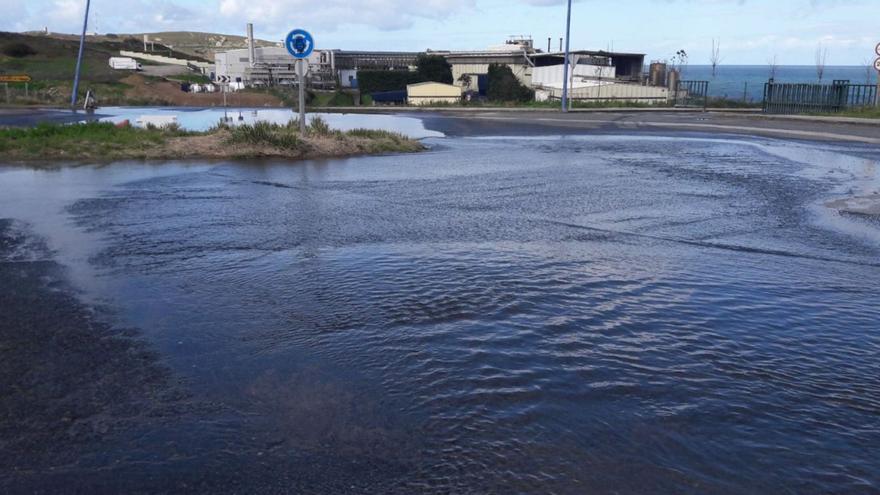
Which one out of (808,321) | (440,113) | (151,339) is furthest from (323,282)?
(440,113)

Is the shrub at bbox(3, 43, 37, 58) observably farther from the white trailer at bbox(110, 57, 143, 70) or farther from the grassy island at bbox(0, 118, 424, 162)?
the grassy island at bbox(0, 118, 424, 162)

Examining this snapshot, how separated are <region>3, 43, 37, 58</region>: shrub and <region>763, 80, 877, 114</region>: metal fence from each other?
85.8 m

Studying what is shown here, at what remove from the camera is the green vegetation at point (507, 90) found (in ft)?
210

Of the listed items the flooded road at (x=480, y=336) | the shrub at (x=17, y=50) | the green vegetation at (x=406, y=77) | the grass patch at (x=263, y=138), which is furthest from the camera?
the shrub at (x=17, y=50)

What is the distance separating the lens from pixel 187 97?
61.6 m

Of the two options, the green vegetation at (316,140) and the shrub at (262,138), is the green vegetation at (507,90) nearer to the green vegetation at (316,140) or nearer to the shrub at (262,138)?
the green vegetation at (316,140)

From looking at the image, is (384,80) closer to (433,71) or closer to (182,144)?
(433,71)

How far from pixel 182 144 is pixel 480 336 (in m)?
14.3

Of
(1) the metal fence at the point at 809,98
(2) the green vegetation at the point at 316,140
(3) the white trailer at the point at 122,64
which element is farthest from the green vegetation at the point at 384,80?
(2) the green vegetation at the point at 316,140

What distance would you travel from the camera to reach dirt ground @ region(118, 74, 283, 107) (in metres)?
57.0

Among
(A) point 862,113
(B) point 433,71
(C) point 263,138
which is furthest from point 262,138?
(B) point 433,71

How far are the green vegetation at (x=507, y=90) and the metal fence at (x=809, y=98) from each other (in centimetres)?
2455

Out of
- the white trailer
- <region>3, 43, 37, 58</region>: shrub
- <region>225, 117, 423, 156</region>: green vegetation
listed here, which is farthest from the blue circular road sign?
<region>3, 43, 37, 58</region>: shrub

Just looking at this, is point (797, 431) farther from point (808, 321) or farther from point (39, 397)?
point (39, 397)
